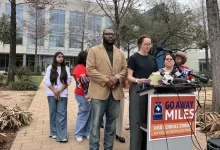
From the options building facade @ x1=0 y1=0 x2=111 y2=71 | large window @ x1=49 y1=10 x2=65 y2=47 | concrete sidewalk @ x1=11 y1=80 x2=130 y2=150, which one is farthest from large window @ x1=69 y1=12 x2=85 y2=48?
concrete sidewalk @ x1=11 y1=80 x2=130 y2=150

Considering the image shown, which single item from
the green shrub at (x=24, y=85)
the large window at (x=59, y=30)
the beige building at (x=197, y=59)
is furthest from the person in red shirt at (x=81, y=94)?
the large window at (x=59, y=30)

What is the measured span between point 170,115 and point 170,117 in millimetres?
22

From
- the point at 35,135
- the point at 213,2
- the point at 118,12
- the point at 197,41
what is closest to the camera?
the point at 35,135

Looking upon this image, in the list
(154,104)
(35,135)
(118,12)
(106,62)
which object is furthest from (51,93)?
(118,12)

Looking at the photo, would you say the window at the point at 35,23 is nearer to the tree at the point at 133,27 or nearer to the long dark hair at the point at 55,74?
the tree at the point at 133,27

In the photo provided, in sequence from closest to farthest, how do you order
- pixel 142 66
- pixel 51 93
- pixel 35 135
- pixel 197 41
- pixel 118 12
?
pixel 142 66
pixel 51 93
pixel 35 135
pixel 118 12
pixel 197 41

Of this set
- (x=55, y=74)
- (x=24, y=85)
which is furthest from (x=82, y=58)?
(x=24, y=85)

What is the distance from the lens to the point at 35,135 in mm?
4988

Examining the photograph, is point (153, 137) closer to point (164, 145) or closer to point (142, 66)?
point (164, 145)

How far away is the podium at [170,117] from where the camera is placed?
8.80 feet

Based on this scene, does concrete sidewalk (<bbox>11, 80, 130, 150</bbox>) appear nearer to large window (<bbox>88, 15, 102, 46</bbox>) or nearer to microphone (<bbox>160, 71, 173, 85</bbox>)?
microphone (<bbox>160, 71, 173, 85</bbox>)

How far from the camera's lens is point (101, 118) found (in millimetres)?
3553

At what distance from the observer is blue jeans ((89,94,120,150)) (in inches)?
137

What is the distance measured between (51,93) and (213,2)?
190 inches
